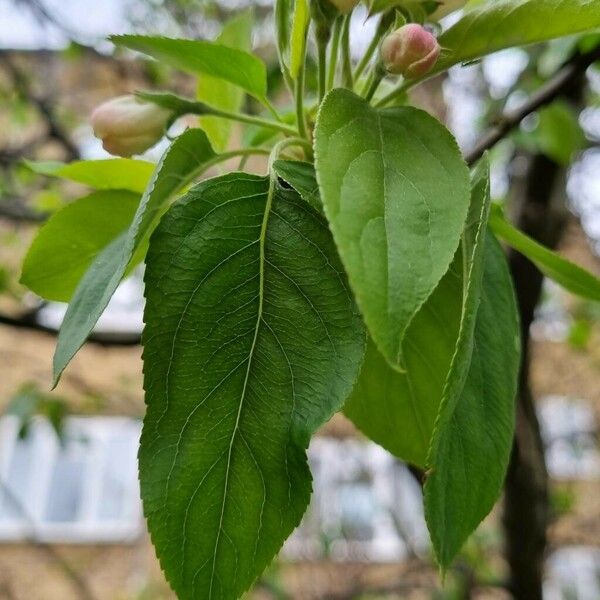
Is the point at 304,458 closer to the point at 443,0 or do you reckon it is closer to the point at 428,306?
the point at 428,306

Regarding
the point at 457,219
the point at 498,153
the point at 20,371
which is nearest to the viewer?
the point at 457,219

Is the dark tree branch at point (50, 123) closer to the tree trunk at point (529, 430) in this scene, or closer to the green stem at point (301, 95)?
the tree trunk at point (529, 430)

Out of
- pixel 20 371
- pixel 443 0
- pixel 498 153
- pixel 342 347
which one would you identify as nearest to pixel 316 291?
pixel 342 347

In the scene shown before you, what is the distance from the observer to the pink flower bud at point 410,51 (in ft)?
1.47

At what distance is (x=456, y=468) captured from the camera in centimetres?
43

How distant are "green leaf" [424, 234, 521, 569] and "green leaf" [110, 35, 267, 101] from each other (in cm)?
20

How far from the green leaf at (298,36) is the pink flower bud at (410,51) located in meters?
0.05

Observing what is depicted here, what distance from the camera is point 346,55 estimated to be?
0.54 meters

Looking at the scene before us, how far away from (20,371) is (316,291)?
18.4ft

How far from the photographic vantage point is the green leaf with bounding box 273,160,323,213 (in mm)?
422

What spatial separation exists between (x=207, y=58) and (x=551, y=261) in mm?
281

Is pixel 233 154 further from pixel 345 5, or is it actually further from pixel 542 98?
pixel 542 98

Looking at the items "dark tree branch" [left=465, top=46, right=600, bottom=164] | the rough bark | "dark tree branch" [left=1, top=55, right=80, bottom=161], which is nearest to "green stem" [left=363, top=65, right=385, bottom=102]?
"dark tree branch" [left=465, top=46, right=600, bottom=164]

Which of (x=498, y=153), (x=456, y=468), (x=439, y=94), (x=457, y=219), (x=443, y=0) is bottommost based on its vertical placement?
(x=456, y=468)
